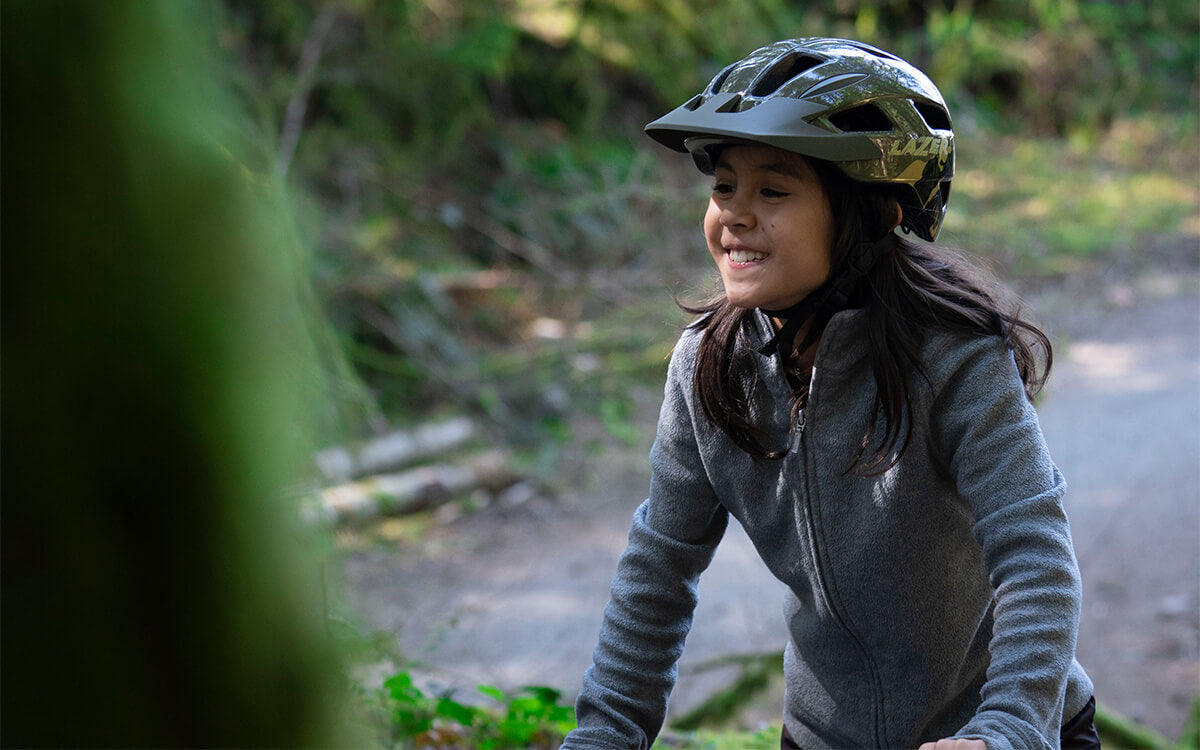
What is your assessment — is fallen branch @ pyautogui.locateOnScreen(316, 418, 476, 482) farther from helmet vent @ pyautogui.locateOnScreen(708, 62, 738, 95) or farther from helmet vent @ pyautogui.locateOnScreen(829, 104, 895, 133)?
helmet vent @ pyautogui.locateOnScreen(829, 104, 895, 133)

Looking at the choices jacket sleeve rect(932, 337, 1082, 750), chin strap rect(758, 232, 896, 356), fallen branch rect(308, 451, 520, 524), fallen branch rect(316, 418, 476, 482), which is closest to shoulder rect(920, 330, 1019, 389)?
jacket sleeve rect(932, 337, 1082, 750)

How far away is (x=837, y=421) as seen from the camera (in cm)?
189

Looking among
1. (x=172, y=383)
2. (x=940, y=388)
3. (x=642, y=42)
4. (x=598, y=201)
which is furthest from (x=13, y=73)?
(x=642, y=42)

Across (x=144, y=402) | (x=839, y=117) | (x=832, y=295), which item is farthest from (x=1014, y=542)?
(x=144, y=402)

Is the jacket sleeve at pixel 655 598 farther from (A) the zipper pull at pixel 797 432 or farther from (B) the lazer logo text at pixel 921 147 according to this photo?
(B) the lazer logo text at pixel 921 147

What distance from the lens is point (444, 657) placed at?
5.05 metres

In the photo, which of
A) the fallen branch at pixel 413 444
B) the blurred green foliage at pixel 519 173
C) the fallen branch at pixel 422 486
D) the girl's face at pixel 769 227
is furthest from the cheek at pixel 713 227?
the fallen branch at pixel 413 444

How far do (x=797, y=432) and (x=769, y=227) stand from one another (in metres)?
0.34

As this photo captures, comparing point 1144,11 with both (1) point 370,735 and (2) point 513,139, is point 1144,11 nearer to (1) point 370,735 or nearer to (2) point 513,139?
(2) point 513,139

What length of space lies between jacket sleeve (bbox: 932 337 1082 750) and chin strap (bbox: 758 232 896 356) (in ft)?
0.78

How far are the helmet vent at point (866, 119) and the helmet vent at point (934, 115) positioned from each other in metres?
0.10

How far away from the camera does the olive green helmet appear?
1823mm

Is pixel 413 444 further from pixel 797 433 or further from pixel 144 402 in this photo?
pixel 144 402

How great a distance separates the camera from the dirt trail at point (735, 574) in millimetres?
4871
